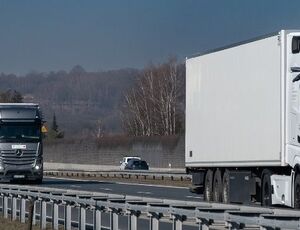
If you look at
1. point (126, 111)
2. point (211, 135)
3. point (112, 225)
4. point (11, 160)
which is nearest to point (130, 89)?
point (126, 111)

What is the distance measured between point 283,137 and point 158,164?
6414 cm

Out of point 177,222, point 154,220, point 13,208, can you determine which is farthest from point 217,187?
point 177,222

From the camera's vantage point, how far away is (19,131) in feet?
171

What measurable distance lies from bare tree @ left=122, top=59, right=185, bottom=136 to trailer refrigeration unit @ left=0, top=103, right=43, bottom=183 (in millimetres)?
69569

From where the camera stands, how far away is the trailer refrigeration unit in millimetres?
51781

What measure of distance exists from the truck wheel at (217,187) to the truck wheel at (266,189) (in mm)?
2957

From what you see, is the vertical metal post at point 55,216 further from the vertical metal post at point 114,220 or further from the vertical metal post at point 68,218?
the vertical metal post at point 114,220

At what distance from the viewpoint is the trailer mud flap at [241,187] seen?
104 ft

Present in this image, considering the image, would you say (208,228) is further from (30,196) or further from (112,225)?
(30,196)

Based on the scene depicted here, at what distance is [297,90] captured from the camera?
2761 centimetres

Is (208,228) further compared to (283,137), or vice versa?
(283,137)

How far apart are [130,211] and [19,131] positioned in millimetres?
31152

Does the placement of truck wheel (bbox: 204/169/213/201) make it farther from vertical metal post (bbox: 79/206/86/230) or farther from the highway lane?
vertical metal post (bbox: 79/206/86/230)

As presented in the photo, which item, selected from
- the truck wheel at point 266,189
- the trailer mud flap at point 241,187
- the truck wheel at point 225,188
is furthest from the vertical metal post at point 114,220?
the truck wheel at point 225,188
